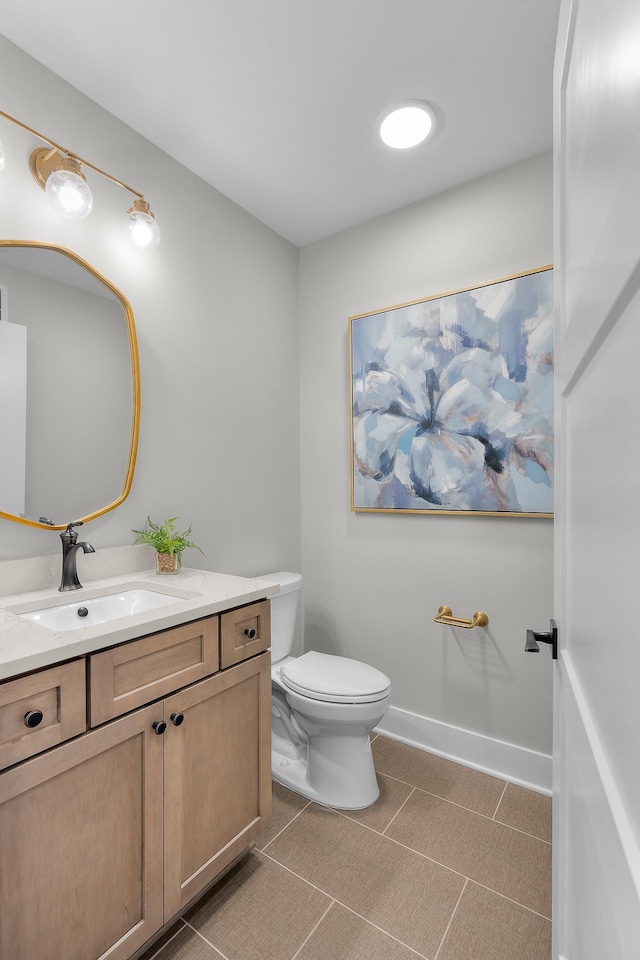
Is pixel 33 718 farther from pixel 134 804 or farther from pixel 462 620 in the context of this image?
pixel 462 620

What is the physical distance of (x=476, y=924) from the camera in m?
1.31

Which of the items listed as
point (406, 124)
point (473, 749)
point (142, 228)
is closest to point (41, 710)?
point (142, 228)

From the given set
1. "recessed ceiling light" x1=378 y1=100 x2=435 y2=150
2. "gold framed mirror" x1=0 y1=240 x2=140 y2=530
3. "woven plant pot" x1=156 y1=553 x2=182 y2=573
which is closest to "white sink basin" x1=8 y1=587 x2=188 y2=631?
"woven plant pot" x1=156 y1=553 x2=182 y2=573

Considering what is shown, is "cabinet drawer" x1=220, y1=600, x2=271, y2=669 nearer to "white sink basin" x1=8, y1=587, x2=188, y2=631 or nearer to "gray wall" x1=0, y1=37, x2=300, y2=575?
"white sink basin" x1=8, y1=587, x2=188, y2=631

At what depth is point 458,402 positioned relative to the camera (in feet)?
6.80

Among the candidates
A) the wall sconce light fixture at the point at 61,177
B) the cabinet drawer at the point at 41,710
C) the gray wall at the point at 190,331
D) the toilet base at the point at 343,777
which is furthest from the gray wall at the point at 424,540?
the cabinet drawer at the point at 41,710

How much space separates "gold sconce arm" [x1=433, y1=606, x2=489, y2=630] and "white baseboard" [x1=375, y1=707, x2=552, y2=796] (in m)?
0.50

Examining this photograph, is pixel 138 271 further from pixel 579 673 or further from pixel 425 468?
pixel 579 673

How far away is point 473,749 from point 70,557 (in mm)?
1832

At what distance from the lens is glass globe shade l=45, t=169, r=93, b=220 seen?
1.39 metres

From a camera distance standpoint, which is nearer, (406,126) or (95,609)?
(95,609)

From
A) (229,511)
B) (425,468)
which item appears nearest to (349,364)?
(425,468)

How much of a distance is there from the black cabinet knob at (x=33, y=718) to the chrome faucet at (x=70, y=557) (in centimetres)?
55

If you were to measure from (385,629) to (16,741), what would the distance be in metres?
1.71
